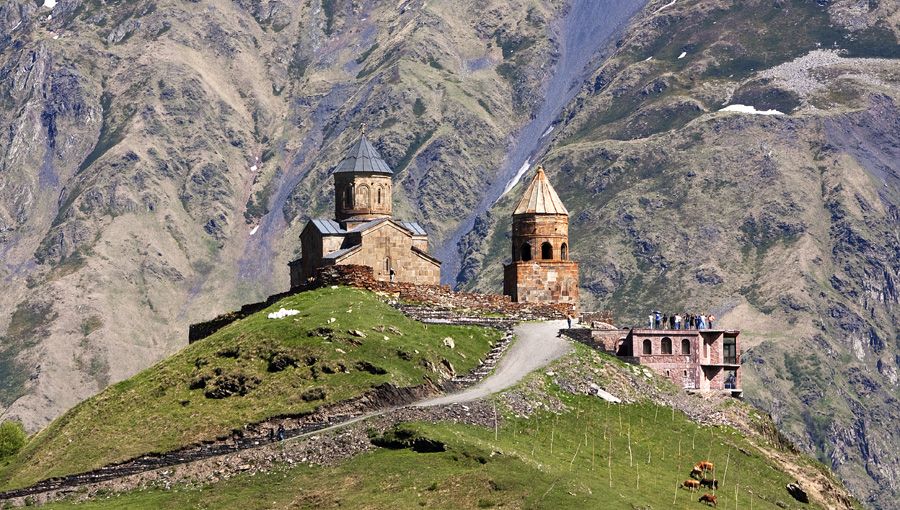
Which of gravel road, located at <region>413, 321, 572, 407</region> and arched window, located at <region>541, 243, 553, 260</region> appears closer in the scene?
gravel road, located at <region>413, 321, 572, 407</region>

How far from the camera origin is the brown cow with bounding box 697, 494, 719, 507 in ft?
332

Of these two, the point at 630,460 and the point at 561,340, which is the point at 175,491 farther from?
the point at 561,340

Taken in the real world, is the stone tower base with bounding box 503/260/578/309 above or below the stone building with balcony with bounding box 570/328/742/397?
above

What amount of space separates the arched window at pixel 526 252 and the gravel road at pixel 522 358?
11.0m

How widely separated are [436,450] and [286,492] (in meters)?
7.42

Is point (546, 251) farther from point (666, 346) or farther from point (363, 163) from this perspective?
point (666, 346)

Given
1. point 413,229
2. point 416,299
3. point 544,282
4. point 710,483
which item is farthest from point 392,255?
point 710,483

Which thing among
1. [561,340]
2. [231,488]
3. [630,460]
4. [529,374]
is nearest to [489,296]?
[561,340]

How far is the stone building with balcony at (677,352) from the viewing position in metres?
125

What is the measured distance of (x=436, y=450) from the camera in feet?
329

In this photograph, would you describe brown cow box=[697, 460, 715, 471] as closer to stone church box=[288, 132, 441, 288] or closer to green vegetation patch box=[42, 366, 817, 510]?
green vegetation patch box=[42, 366, 817, 510]

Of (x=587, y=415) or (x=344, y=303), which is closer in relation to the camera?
(x=587, y=415)

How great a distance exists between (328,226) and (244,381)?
3683 centimetres

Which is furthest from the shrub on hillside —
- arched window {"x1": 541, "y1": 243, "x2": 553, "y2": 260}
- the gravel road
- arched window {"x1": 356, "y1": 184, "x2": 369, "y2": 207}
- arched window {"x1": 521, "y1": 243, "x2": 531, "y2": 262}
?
arched window {"x1": 541, "y1": 243, "x2": 553, "y2": 260}
